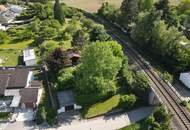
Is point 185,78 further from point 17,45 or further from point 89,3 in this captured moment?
point 89,3

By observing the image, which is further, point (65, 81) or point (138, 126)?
point (65, 81)

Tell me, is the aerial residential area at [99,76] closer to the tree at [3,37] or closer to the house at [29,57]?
the tree at [3,37]

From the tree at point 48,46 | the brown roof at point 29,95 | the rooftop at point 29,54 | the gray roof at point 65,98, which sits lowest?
the gray roof at point 65,98

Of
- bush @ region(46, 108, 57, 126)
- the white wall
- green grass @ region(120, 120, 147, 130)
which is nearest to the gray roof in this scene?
bush @ region(46, 108, 57, 126)

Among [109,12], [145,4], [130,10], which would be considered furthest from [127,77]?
[109,12]

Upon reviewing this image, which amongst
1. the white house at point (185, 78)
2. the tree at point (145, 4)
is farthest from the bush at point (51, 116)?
the tree at point (145, 4)

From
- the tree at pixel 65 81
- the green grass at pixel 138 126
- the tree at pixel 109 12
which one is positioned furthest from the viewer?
the tree at pixel 109 12
